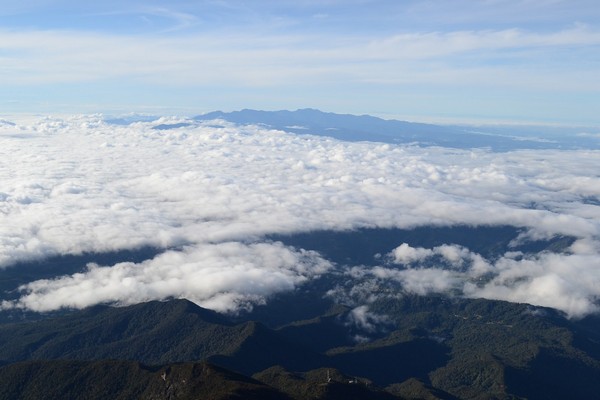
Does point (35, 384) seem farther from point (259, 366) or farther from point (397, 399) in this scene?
point (397, 399)

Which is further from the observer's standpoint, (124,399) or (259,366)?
(259,366)

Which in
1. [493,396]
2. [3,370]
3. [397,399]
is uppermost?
[397,399]

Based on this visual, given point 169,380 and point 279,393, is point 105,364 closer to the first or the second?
point 169,380

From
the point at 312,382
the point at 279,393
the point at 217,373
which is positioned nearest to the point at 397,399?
the point at 312,382

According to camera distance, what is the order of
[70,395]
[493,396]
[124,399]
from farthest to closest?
[493,396], [70,395], [124,399]

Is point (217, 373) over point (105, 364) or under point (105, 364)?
over

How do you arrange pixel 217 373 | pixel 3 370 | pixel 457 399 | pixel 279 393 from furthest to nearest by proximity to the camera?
pixel 457 399
pixel 3 370
pixel 217 373
pixel 279 393

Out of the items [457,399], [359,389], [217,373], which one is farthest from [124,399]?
[457,399]

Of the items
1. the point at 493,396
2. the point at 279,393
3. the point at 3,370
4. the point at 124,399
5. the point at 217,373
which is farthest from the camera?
the point at 493,396

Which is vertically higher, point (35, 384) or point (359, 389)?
point (359, 389)
